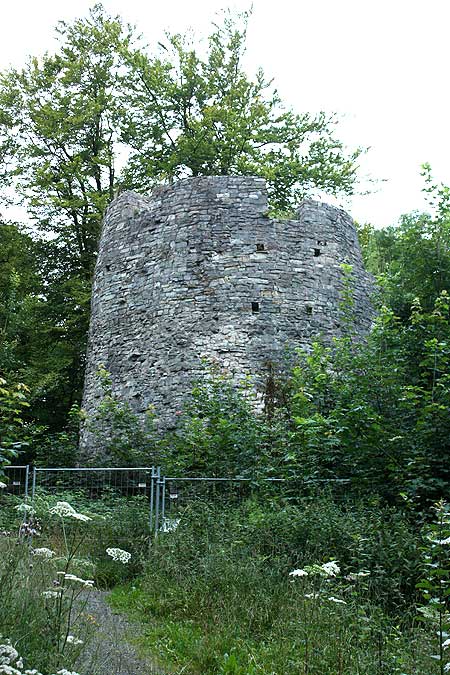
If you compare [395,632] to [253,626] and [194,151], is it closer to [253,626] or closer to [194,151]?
[253,626]

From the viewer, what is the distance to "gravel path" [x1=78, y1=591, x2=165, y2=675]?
3941 millimetres

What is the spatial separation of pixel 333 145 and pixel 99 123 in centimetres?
644

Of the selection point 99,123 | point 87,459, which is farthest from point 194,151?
point 87,459

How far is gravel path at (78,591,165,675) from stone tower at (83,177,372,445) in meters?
5.98

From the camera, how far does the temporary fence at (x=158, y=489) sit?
7.99m

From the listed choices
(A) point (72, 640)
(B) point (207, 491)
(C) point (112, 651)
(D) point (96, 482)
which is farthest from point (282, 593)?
(D) point (96, 482)

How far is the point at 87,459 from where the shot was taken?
12.0 metres

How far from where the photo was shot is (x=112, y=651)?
14.2ft

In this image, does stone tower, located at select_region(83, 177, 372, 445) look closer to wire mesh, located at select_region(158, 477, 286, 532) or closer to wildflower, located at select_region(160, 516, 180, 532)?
wire mesh, located at select_region(158, 477, 286, 532)

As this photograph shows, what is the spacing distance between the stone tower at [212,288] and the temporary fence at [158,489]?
5.82 feet

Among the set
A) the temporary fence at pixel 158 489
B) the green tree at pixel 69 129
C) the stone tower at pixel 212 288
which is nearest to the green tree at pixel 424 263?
the stone tower at pixel 212 288

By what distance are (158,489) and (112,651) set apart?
3693 millimetres

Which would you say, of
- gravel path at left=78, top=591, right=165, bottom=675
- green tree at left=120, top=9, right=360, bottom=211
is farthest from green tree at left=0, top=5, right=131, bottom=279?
gravel path at left=78, top=591, right=165, bottom=675

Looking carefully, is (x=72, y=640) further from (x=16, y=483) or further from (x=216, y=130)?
(x=216, y=130)
